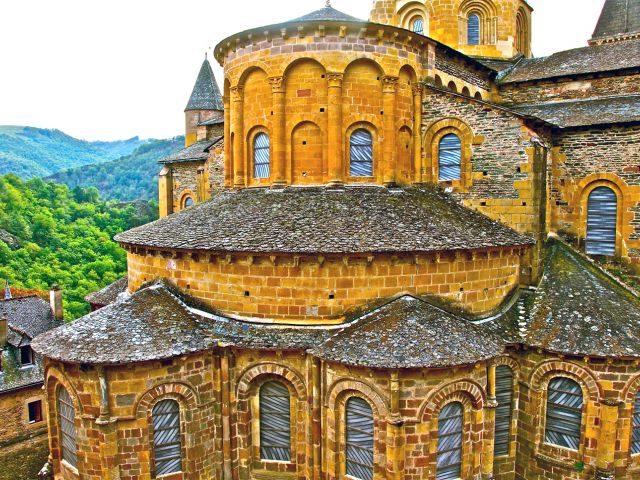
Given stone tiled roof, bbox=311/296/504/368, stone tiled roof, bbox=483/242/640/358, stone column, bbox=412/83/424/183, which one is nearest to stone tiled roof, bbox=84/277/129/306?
stone column, bbox=412/83/424/183

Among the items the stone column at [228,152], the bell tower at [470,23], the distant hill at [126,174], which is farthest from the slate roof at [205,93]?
the distant hill at [126,174]

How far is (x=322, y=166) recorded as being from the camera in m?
14.9

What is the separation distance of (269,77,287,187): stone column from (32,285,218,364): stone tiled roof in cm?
459

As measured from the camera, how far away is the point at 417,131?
1569 cm

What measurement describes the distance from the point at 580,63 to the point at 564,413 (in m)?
12.6

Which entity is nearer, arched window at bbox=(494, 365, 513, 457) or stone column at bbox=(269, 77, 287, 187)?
arched window at bbox=(494, 365, 513, 457)

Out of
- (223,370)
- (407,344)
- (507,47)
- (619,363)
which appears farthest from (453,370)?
(507,47)

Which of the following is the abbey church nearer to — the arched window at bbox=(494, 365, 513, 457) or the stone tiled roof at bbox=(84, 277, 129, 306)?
the arched window at bbox=(494, 365, 513, 457)

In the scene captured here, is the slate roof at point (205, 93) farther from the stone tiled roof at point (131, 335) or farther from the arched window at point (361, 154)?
the stone tiled roof at point (131, 335)

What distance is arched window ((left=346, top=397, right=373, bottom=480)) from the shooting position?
11203 mm

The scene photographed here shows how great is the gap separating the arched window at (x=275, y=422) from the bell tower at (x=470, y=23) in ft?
55.2

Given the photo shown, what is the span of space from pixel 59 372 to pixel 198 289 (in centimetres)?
351

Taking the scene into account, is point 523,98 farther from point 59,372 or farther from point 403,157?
point 59,372

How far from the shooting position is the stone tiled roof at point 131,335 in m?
10.9
